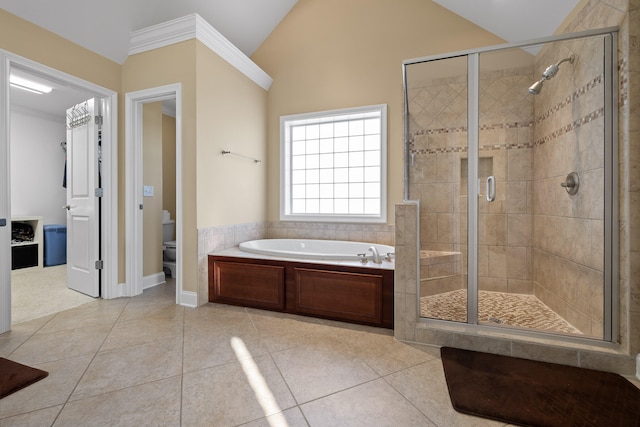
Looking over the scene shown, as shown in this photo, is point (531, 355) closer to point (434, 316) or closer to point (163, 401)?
point (434, 316)

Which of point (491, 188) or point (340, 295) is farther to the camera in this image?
point (340, 295)

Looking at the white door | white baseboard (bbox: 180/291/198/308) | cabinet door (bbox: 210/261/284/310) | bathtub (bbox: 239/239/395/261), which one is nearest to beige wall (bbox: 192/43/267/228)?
bathtub (bbox: 239/239/395/261)

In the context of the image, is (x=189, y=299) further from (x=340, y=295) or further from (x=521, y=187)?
(x=521, y=187)

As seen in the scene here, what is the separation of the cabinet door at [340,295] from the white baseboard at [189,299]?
96 cm

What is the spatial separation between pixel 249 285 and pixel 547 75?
280 cm

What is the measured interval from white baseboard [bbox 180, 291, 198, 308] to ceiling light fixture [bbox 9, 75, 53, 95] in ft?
10.8

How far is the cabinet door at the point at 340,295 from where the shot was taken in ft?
7.55

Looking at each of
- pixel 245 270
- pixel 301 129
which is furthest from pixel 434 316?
pixel 301 129

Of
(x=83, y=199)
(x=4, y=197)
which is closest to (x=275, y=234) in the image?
(x=83, y=199)

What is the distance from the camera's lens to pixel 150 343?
2.03m

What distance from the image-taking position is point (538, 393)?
57.9 inches

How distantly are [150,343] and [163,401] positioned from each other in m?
0.72

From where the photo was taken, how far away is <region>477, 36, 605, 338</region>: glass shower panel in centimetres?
191

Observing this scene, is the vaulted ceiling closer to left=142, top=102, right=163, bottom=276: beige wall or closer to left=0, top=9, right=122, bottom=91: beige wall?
left=0, top=9, right=122, bottom=91: beige wall
